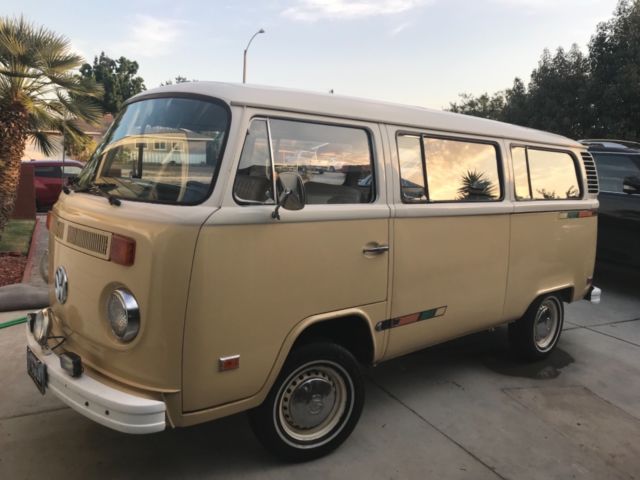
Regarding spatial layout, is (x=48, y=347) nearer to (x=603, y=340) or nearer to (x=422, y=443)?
(x=422, y=443)

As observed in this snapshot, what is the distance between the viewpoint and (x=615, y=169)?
7.49 metres

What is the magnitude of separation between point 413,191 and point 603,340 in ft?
11.7

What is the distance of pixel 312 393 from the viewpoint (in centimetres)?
311

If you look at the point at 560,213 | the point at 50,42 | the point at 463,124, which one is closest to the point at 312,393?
the point at 463,124

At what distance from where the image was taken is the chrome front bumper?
7.77ft

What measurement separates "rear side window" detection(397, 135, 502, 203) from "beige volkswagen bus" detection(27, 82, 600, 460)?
14 mm

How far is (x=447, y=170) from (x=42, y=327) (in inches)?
114

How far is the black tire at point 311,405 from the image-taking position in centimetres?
295

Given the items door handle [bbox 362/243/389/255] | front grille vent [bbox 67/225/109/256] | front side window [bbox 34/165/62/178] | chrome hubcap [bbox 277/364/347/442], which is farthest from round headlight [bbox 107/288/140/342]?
front side window [bbox 34/165/62/178]

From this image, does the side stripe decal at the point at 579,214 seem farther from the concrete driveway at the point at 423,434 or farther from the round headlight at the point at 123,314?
the round headlight at the point at 123,314

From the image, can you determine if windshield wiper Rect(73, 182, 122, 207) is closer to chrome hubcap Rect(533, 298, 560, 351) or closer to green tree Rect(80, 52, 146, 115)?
chrome hubcap Rect(533, 298, 560, 351)

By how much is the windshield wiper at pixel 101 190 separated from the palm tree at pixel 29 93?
6.09m

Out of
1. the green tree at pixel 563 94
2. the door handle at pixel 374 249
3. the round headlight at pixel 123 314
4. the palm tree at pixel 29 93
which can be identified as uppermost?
the green tree at pixel 563 94

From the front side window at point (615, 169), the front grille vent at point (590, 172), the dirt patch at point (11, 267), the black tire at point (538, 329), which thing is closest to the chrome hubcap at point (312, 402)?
the black tire at point (538, 329)
